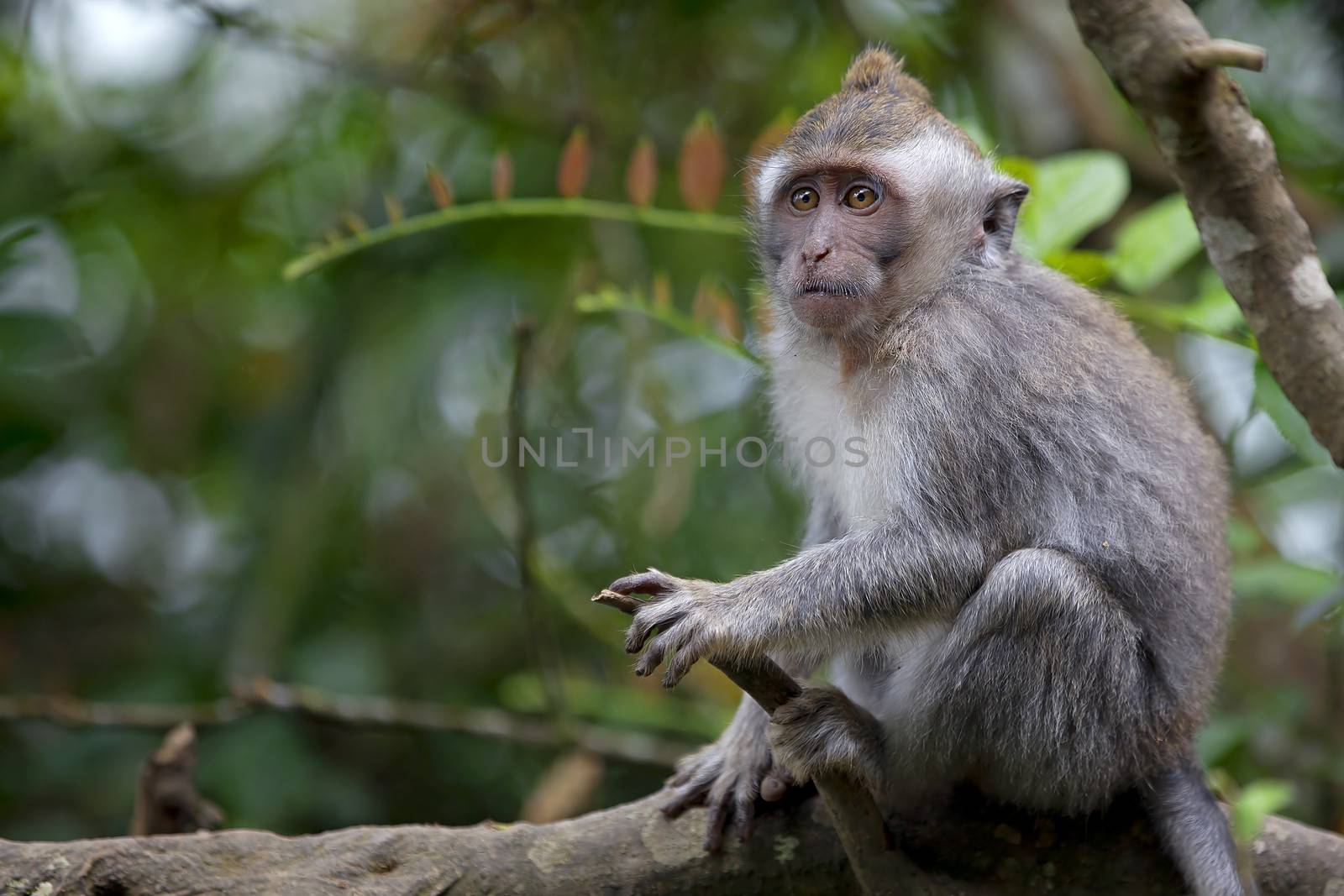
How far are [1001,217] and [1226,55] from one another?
1.87 metres

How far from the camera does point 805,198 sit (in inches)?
223

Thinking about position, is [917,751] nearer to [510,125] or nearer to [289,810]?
[289,810]

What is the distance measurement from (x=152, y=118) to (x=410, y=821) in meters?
5.62

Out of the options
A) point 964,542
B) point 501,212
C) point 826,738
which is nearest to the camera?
point 826,738

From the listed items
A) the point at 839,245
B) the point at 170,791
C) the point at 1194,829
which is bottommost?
the point at 1194,829

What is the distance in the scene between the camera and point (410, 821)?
362 inches

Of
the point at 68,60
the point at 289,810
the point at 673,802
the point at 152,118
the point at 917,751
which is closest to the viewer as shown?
the point at 917,751

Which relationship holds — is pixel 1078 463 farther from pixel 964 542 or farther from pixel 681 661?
pixel 681 661

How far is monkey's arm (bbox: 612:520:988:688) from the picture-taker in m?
4.59

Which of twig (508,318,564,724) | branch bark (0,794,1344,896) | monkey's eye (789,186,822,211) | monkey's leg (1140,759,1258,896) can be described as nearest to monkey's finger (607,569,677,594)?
branch bark (0,794,1344,896)

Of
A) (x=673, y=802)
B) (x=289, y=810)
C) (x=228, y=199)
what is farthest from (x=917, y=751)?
(x=228, y=199)

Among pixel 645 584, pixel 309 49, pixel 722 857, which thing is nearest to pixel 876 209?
pixel 645 584

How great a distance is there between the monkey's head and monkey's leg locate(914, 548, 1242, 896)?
1.34m

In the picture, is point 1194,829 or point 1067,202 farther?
point 1067,202
